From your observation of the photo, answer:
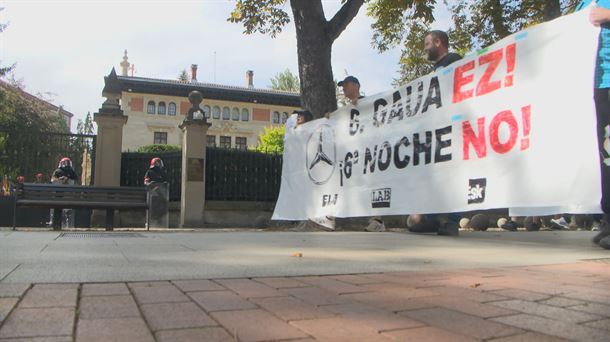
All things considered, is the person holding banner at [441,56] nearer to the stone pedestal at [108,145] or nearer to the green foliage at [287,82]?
the stone pedestal at [108,145]

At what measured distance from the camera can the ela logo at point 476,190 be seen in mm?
4730

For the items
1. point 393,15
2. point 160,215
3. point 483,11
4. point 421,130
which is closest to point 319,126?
point 421,130

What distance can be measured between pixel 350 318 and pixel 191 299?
73cm

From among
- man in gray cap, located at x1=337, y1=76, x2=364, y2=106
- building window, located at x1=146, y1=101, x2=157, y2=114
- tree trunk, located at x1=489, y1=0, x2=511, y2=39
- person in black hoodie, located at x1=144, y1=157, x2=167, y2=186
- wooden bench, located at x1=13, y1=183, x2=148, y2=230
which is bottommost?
wooden bench, located at x1=13, y1=183, x2=148, y2=230

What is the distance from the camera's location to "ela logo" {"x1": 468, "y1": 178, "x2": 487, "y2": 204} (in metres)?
4.73

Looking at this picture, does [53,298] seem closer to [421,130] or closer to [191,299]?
[191,299]

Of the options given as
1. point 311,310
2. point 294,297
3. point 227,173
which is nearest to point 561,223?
point 227,173

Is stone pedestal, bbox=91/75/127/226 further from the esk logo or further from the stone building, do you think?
the stone building

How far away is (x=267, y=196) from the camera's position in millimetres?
13305

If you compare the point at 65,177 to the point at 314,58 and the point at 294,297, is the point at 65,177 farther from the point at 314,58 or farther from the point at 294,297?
the point at 294,297

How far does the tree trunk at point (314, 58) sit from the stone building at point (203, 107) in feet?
120

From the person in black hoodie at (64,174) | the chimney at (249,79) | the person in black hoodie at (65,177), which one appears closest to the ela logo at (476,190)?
the person in black hoodie at (65,177)

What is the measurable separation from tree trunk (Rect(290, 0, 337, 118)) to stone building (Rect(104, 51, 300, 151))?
36545 mm

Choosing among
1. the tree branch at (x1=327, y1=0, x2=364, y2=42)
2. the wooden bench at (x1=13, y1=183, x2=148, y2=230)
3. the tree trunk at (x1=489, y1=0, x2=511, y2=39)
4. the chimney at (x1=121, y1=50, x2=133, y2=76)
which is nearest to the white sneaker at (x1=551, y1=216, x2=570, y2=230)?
the tree trunk at (x1=489, y1=0, x2=511, y2=39)
